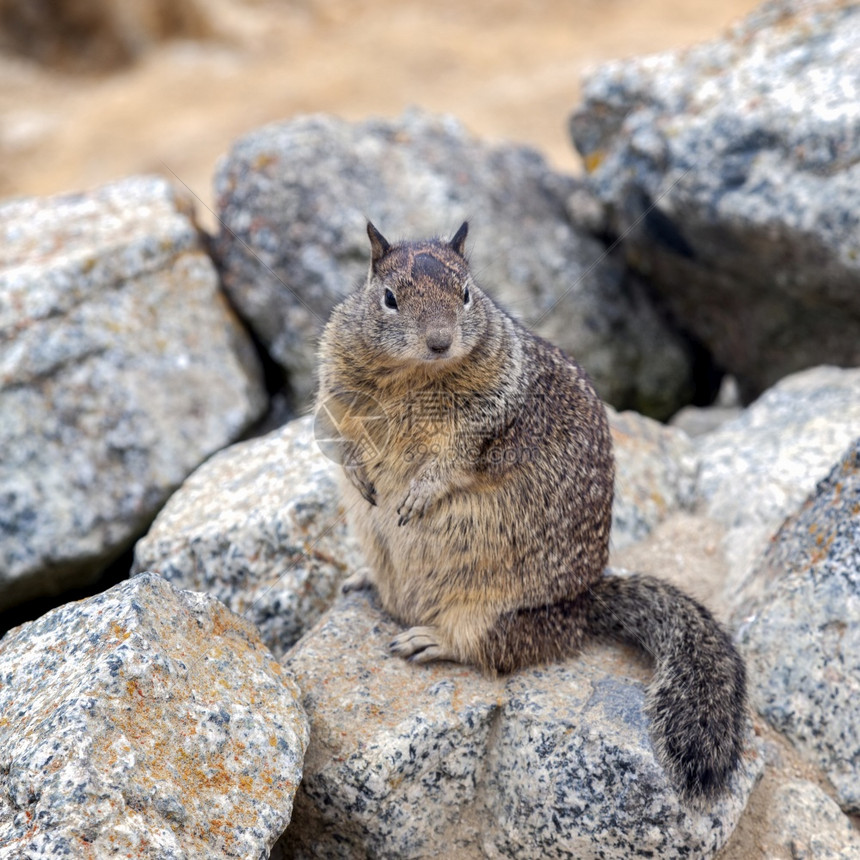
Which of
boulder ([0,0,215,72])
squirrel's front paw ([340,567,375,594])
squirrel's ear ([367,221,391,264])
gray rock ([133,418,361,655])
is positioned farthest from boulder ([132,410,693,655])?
boulder ([0,0,215,72])

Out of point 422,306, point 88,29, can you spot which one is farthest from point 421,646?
point 88,29

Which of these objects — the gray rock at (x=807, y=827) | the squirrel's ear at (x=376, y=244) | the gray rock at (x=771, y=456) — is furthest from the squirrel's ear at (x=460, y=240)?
the gray rock at (x=807, y=827)

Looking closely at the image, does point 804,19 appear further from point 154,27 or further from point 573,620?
point 154,27

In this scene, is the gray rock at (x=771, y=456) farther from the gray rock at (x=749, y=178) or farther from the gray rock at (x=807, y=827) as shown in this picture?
the gray rock at (x=807, y=827)

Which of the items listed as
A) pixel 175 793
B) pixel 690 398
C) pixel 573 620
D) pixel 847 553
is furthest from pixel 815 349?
pixel 175 793

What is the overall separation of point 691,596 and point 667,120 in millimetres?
3872

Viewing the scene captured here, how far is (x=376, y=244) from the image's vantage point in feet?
15.2

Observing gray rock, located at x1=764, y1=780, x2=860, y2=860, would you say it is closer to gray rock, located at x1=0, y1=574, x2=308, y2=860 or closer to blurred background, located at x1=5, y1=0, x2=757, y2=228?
gray rock, located at x1=0, y1=574, x2=308, y2=860

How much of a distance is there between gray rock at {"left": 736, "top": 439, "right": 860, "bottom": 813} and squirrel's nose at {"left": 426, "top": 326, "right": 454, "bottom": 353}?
187 centimetres

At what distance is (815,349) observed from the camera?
7.04 meters

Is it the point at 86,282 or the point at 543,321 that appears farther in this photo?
the point at 543,321

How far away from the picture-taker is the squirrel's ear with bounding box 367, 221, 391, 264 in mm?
4578

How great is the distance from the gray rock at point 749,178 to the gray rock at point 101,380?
3076 mm

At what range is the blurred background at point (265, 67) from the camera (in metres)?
17.2
